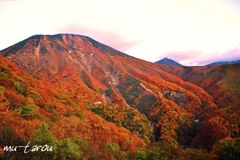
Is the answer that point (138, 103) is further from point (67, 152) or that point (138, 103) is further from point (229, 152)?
point (67, 152)

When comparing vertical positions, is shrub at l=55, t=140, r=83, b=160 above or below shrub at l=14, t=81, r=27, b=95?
below

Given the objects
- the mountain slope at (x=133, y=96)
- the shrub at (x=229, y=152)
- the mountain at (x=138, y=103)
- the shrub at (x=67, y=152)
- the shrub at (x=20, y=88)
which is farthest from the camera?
the mountain slope at (x=133, y=96)

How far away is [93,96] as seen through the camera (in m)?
139

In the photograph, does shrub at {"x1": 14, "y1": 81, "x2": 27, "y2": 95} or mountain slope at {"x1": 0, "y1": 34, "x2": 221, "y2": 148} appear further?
mountain slope at {"x1": 0, "y1": 34, "x2": 221, "y2": 148}

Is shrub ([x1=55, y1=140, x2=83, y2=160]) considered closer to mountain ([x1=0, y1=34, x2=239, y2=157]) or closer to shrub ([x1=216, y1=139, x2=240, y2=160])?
shrub ([x1=216, y1=139, x2=240, y2=160])

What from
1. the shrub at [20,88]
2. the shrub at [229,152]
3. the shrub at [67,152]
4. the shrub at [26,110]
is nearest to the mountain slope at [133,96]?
the shrub at [229,152]

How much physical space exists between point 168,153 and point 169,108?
117804 mm

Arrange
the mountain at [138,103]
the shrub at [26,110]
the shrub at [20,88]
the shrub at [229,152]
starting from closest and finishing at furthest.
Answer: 1. the shrub at [26,110]
2. the shrub at [229,152]
3. the shrub at [20,88]
4. the mountain at [138,103]

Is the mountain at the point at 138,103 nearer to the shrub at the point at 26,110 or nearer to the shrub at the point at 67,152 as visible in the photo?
the shrub at the point at 26,110

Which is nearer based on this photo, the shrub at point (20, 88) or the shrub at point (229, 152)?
the shrub at point (229, 152)

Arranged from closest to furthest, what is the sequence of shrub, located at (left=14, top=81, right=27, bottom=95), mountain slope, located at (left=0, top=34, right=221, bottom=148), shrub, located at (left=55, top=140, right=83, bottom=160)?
shrub, located at (left=55, top=140, right=83, bottom=160), shrub, located at (left=14, top=81, right=27, bottom=95), mountain slope, located at (left=0, top=34, right=221, bottom=148)

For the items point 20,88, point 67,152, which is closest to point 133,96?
point 20,88

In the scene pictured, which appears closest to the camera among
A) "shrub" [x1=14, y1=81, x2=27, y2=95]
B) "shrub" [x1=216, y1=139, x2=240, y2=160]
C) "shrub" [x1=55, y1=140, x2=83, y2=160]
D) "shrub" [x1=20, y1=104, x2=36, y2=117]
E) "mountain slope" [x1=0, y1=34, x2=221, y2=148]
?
"shrub" [x1=55, y1=140, x2=83, y2=160]

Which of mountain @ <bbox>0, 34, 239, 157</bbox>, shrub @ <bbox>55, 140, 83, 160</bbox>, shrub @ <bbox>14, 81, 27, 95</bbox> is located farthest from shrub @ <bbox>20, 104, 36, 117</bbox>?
mountain @ <bbox>0, 34, 239, 157</bbox>
